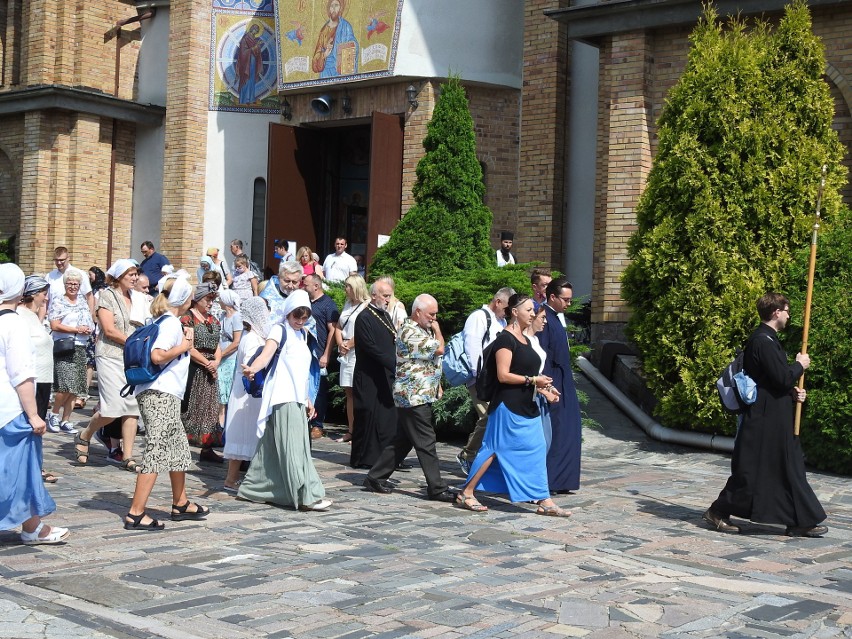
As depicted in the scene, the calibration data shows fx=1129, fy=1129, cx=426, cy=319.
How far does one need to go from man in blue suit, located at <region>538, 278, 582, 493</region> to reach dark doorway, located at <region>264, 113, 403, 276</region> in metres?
9.52

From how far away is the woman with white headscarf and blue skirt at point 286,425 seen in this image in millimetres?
8930

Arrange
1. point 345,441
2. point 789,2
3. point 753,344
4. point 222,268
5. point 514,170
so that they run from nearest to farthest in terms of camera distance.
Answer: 1. point 753,344
2. point 345,441
3. point 789,2
4. point 514,170
5. point 222,268

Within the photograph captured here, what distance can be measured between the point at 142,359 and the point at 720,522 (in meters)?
4.49

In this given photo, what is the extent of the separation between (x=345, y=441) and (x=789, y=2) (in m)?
7.80

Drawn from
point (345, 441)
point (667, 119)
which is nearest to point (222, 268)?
point (345, 441)

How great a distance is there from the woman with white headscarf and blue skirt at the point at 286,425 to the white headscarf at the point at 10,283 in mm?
2119

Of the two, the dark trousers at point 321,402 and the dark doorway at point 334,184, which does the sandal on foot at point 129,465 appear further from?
the dark doorway at point 334,184

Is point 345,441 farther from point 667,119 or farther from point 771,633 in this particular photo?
point 771,633

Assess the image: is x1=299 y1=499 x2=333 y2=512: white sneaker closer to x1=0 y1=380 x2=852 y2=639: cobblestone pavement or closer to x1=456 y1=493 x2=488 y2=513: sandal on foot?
x1=0 y1=380 x2=852 y2=639: cobblestone pavement

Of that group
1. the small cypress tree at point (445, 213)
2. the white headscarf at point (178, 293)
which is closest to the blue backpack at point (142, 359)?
the white headscarf at point (178, 293)

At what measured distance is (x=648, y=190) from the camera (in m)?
13.4

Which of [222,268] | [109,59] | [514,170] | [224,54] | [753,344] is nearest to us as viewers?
[753,344]

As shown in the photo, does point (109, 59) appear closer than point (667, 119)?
No

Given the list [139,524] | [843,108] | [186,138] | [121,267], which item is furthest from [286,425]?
[186,138]
